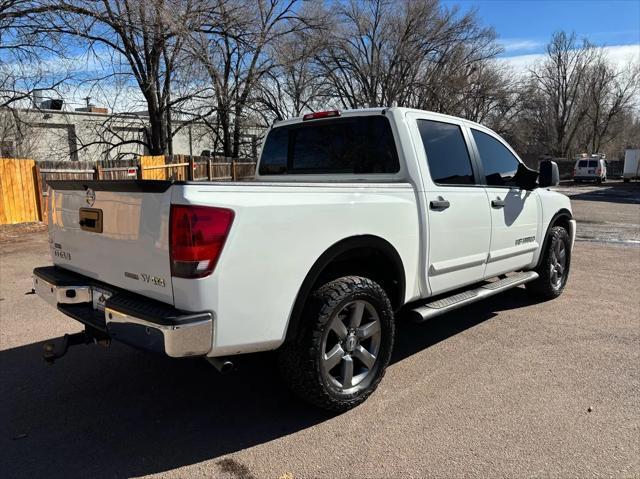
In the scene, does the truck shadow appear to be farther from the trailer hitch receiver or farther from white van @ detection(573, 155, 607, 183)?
white van @ detection(573, 155, 607, 183)

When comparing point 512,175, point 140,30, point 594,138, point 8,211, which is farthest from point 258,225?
point 594,138

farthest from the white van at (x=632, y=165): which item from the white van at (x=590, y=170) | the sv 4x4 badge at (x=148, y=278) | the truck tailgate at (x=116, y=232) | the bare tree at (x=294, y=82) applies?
the sv 4x4 badge at (x=148, y=278)

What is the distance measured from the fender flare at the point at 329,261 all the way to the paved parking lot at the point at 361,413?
74 centimetres

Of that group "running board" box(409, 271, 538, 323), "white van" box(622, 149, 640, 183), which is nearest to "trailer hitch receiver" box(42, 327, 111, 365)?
"running board" box(409, 271, 538, 323)

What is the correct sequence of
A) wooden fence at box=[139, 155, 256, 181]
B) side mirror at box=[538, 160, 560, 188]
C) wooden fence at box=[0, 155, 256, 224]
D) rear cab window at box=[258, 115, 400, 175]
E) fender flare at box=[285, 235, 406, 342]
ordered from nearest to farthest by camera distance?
fender flare at box=[285, 235, 406, 342], rear cab window at box=[258, 115, 400, 175], side mirror at box=[538, 160, 560, 188], wooden fence at box=[0, 155, 256, 224], wooden fence at box=[139, 155, 256, 181]

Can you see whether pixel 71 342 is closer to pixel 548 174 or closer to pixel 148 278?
pixel 148 278

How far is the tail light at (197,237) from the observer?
2480mm

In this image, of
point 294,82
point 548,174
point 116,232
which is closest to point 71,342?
point 116,232

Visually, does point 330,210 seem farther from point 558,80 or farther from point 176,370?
point 558,80

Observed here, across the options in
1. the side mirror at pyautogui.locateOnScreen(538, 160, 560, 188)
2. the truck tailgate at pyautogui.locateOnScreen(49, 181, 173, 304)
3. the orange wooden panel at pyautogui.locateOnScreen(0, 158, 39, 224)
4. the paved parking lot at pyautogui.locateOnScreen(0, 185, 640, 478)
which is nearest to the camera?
the truck tailgate at pyautogui.locateOnScreen(49, 181, 173, 304)

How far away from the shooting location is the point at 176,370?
3.98 meters

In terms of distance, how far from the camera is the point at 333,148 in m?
4.36

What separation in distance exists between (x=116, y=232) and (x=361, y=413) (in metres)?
1.93

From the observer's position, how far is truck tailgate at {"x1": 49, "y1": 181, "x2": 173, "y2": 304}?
2621 millimetres
